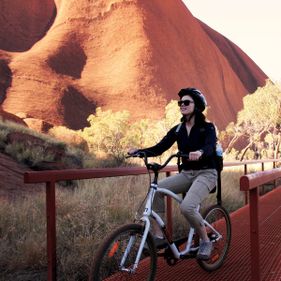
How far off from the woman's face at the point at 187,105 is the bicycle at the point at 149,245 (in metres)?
0.47

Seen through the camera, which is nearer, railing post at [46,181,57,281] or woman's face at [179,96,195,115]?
railing post at [46,181,57,281]

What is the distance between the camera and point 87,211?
20.6ft

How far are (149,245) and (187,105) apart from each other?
1371 mm

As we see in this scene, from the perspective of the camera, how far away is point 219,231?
469 centimetres

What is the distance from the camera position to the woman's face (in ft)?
14.1

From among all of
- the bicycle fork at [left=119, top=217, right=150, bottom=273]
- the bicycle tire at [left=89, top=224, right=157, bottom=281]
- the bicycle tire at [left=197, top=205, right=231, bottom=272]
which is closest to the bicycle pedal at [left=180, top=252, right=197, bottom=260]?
the bicycle tire at [left=197, top=205, right=231, bottom=272]

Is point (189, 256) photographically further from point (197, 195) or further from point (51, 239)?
point (51, 239)

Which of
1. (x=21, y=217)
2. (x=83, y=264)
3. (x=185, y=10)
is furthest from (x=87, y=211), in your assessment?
(x=185, y=10)

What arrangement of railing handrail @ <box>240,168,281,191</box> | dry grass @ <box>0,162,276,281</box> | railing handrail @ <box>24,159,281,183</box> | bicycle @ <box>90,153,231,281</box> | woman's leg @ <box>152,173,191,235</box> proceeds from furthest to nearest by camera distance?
dry grass @ <box>0,162,276,281</box>, woman's leg @ <box>152,173,191,235</box>, railing handrail @ <box>24,159,281,183</box>, bicycle @ <box>90,153,231,281</box>, railing handrail @ <box>240,168,281,191</box>

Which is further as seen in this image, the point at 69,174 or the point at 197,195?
the point at 69,174

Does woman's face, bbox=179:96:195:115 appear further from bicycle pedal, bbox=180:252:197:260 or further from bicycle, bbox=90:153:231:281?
bicycle pedal, bbox=180:252:197:260

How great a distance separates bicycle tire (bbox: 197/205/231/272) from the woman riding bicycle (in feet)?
1.10

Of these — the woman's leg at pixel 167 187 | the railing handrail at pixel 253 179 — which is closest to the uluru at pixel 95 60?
the woman's leg at pixel 167 187

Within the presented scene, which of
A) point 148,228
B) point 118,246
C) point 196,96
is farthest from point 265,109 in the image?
point 118,246
